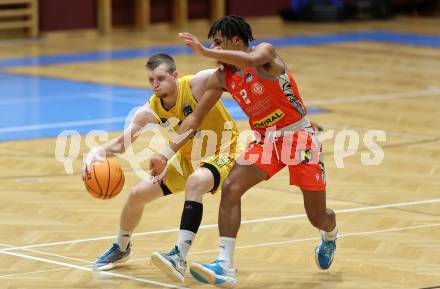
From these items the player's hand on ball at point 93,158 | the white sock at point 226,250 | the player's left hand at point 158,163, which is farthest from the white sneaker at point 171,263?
the player's hand on ball at point 93,158

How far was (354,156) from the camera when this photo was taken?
1282 centimetres

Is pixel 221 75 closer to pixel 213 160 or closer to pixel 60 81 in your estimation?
pixel 213 160

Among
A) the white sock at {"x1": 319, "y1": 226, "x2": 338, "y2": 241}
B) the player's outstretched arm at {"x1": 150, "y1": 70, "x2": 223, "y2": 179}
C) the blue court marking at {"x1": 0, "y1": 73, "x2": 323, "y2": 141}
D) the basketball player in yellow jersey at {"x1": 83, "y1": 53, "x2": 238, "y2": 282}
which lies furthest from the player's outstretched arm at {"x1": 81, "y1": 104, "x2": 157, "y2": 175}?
the blue court marking at {"x1": 0, "y1": 73, "x2": 323, "y2": 141}

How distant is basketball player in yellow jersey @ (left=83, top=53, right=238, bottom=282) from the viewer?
792 centimetres

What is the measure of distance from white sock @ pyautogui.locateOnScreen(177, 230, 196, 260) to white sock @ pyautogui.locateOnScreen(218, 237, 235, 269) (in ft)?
0.73

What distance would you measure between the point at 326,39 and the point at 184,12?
12.0 feet

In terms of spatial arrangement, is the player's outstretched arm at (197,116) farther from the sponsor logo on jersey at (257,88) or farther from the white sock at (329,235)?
the white sock at (329,235)

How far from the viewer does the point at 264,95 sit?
7582mm

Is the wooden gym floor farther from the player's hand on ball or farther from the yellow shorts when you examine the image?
the player's hand on ball

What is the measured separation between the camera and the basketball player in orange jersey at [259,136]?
7.35 metres

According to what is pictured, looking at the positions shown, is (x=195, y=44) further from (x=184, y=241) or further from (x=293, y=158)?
(x=184, y=241)

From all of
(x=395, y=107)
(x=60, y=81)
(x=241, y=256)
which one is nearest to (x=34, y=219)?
(x=241, y=256)

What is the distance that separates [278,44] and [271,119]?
56.0ft

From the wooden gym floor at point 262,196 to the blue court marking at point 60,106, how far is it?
3cm
